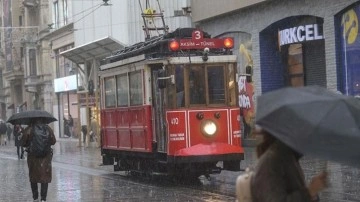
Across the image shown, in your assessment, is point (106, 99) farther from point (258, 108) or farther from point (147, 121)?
point (258, 108)

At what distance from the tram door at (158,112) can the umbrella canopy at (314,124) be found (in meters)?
12.0

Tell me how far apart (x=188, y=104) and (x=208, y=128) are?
2.22ft

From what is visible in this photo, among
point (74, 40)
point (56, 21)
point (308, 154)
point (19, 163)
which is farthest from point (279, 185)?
point (56, 21)

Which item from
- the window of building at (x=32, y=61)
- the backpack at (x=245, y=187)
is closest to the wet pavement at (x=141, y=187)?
the backpack at (x=245, y=187)

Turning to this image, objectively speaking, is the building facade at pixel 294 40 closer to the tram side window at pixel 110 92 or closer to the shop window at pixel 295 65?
the shop window at pixel 295 65

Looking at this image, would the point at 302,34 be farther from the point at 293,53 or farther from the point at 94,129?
the point at 94,129

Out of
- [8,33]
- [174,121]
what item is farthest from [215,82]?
[8,33]

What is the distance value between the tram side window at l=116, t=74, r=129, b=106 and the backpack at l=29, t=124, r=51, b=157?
4952mm

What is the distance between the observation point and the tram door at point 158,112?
16.4m

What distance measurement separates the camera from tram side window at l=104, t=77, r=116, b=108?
19.3 metres

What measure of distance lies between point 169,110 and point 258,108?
1171 cm

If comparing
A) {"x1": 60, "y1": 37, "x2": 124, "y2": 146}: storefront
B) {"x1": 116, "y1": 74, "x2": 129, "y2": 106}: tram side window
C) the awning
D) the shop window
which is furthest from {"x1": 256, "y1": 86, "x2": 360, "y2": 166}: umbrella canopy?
the awning

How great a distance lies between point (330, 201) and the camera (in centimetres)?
1252

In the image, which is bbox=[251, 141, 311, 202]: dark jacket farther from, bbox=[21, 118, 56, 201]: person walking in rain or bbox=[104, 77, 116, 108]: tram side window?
bbox=[104, 77, 116, 108]: tram side window
